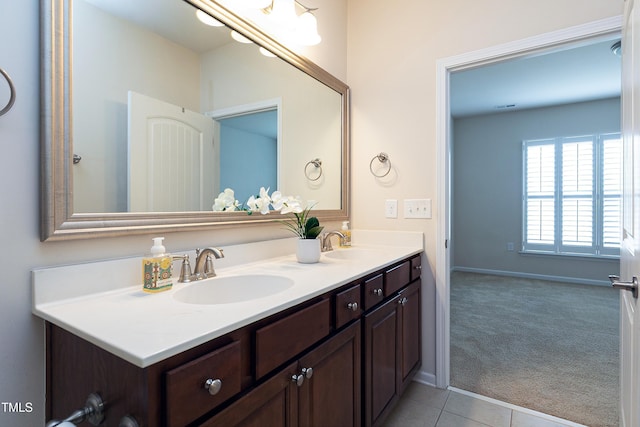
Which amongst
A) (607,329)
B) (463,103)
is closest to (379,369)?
(607,329)

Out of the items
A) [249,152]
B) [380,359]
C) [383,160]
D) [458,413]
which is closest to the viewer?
[380,359]

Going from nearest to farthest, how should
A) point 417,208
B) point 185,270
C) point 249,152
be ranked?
1. point 185,270
2. point 249,152
3. point 417,208

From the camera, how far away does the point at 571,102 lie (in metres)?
4.36

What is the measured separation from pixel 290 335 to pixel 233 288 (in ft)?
1.21

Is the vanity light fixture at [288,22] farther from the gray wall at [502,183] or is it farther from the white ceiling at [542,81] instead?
the gray wall at [502,183]

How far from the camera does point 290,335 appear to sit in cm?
92

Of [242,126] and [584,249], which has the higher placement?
[242,126]

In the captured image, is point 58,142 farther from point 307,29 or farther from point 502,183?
point 502,183

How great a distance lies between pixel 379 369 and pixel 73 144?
141cm

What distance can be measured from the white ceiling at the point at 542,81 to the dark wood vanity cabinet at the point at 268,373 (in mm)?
2424

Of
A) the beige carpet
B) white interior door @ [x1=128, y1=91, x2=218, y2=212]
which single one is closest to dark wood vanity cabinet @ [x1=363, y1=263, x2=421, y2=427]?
the beige carpet

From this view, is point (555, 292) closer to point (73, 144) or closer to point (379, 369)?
point (379, 369)

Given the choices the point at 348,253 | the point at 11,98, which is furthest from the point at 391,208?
the point at 11,98

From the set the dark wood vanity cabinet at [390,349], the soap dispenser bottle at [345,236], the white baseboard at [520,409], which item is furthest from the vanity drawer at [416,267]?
the white baseboard at [520,409]
